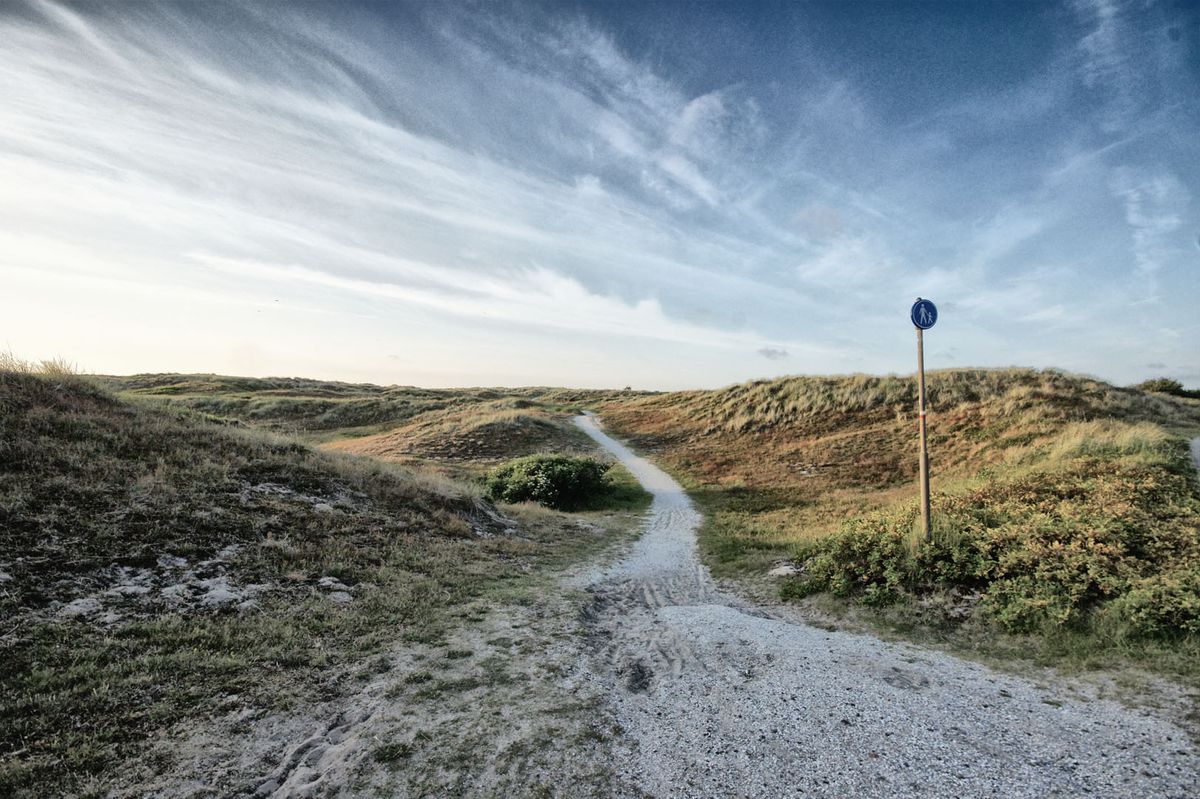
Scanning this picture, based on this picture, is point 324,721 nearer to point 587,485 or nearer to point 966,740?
point 966,740

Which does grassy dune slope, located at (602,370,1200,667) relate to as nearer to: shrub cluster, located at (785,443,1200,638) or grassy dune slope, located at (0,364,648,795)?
shrub cluster, located at (785,443,1200,638)

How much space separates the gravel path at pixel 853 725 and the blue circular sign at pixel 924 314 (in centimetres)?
512

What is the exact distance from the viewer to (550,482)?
1933 centimetres

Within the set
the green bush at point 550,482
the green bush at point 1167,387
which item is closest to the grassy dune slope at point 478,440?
the green bush at point 550,482

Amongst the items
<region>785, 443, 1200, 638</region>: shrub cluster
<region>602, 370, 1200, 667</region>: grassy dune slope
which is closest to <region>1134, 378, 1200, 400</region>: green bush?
<region>602, 370, 1200, 667</region>: grassy dune slope

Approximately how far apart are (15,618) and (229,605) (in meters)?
1.88

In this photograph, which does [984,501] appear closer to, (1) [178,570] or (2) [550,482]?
(2) [550,482]

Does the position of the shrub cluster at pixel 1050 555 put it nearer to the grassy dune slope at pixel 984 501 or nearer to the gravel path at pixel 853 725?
the grassy dune slope at pixel 984 501

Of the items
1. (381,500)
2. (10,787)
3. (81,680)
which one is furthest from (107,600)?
(381,500)

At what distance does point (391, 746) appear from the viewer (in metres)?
4.35

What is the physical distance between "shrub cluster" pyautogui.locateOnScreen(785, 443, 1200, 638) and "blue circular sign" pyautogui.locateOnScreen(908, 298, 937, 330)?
3.44 meters

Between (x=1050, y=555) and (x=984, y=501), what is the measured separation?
3050 mm

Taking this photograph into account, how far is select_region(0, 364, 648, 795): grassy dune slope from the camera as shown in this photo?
4.57m

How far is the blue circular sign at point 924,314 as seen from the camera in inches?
340
